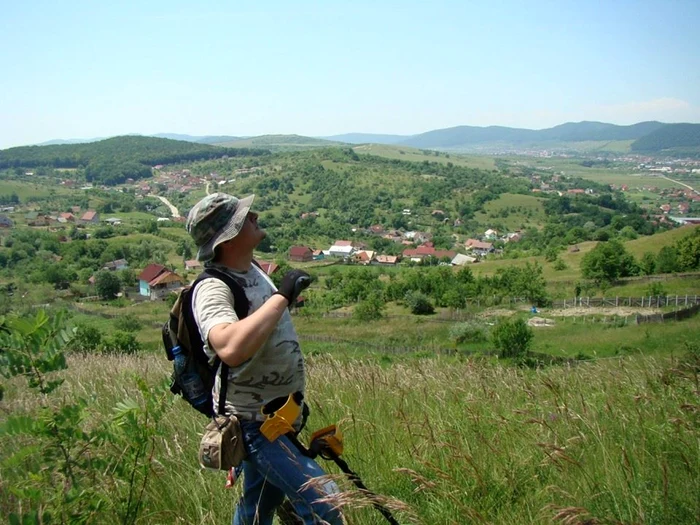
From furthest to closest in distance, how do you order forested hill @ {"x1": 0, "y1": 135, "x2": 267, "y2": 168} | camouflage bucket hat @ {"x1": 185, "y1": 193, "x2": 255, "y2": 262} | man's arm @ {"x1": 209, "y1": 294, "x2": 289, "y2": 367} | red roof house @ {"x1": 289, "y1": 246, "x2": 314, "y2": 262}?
forested hill @ {"x1": 0, "y1": 135, "x2": 267, "y2": 168} < red roof house @ {"x1": 289, "y1": 246, "x2": 314, "y2": 262} < camouflage bucket hat @ {"x1": 185, "y1": 193, "x2": 255, "y2": 262} < man's arm @ {"x1": 209, "y1": 294, "x2": 289, "y2": 367}

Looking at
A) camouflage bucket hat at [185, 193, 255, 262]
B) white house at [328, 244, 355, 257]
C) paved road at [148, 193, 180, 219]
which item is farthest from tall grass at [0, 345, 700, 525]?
paved road at [148, 193, 180, 219]

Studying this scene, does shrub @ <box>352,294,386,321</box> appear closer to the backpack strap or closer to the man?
the man

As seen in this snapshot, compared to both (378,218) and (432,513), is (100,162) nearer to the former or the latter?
(378,218)

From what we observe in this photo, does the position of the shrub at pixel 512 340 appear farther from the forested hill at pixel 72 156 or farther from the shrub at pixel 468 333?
the forested hill at pixel 72 156

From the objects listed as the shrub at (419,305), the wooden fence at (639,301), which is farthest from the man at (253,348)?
the shrub at (419,305)

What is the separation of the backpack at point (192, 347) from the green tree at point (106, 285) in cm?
6583

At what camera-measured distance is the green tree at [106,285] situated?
6331 cm

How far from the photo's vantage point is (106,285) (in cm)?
6334

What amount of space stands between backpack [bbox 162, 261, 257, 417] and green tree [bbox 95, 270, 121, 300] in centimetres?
6583

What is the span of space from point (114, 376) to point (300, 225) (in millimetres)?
108862

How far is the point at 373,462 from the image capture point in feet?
10.4

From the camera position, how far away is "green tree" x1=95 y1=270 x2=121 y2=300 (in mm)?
63312

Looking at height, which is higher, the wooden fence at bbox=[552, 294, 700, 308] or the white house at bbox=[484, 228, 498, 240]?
the wooden fence at bbox=[552, 294, 700, 308]

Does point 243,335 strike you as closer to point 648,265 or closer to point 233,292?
point 233,292
